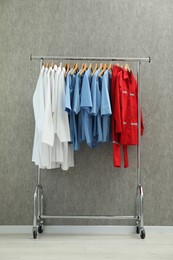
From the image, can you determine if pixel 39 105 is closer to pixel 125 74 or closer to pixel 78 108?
pixel 78 108

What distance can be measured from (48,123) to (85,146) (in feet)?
2.19

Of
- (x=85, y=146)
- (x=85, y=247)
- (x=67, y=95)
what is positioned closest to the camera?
(x=85, y=247)

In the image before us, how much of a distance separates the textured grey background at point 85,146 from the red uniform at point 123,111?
0.37m

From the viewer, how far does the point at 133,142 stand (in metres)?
3.49

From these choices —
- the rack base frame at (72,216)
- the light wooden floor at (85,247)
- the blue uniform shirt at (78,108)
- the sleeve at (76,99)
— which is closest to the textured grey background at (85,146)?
the rack base frame at (72,216)

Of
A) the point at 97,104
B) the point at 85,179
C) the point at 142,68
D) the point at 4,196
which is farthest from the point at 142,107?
the point at 4,196

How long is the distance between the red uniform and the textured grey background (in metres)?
0.37

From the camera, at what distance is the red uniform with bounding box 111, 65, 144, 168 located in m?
3.42

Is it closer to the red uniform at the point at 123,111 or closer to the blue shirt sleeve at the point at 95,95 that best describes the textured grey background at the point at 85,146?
the red uniform at the point at 123,111

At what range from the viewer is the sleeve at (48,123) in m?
3.28

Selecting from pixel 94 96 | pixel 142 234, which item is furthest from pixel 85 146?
pixel 142 234

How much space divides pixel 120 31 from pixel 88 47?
1.32 ft

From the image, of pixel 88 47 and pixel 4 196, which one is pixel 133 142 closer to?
pixel 88 47

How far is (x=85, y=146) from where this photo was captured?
3852mm
